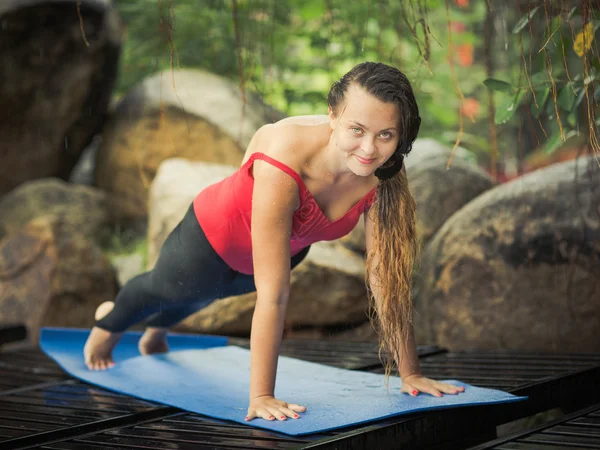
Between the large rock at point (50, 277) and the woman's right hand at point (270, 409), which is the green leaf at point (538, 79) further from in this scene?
the large rock at point (50, 277)

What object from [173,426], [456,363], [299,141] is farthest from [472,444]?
[299,141]

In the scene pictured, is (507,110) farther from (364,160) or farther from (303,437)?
(303,437)

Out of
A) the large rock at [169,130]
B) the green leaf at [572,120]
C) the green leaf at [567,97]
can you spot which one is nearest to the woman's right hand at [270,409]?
the green leaf at [567,97]

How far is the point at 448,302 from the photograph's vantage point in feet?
14.0

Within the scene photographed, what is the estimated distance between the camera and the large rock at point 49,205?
5.71m

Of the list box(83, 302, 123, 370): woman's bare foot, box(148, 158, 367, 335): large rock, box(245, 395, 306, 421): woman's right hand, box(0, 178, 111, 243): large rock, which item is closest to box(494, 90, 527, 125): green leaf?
box(245, 395, 306, 421): woman's right hand

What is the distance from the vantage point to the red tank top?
2.64 metres

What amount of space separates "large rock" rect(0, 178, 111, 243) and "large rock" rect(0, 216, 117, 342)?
0.29 m

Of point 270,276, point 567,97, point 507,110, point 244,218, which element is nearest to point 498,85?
point 507,110

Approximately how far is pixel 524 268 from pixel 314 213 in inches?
70.6

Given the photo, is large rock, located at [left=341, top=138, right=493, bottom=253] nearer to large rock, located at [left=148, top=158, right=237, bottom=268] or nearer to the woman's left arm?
large rock, located at [left=148, top=158, right=237, bottom=268]

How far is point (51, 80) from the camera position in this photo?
5996mm

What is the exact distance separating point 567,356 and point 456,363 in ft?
1.47

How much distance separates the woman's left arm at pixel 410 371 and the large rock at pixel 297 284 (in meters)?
1.94
